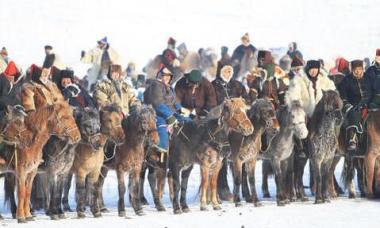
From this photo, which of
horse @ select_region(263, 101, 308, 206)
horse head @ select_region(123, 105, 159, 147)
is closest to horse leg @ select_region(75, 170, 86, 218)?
horse head @ select_region(123, 105, 159, 147)

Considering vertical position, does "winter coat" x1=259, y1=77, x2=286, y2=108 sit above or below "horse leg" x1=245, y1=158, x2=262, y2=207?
above

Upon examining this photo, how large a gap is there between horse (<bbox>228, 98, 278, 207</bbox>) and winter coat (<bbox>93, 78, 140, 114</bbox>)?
6.40 feet

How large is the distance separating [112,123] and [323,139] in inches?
161

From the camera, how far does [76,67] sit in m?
36.6

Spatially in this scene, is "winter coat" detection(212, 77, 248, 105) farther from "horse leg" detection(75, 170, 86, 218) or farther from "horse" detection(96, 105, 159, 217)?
"horse leg" detection(75, 170, 86, 218)

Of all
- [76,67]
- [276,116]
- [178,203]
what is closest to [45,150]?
[178,203]

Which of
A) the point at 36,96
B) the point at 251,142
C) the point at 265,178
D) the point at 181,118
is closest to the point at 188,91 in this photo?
the point at 181,118

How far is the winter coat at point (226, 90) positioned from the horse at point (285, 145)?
1252 millimetres

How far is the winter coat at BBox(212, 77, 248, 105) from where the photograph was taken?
Answer: 18547 mm

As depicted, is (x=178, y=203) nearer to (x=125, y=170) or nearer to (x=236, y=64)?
(x=125, y=170)

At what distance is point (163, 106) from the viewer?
55.6 feet

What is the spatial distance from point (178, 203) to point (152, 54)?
25480mm

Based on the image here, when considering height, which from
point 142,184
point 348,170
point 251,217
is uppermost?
point 348,170

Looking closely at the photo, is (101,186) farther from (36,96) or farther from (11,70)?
(11,70)
